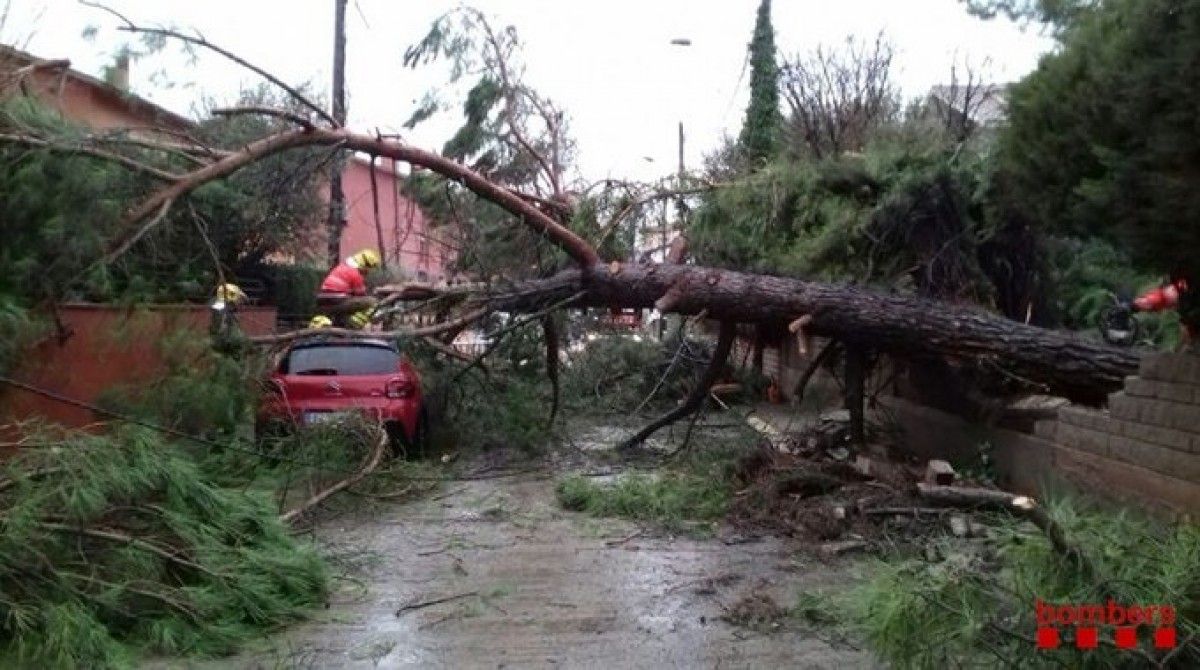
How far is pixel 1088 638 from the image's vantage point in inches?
154

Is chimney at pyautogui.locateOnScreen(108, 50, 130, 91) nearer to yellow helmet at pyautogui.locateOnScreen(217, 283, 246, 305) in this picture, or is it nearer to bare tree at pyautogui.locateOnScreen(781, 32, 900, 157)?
yellow helmet at pyautogui.locateOnScreen(217, 283, 246, 305)

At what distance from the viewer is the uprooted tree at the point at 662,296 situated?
8.64 metres

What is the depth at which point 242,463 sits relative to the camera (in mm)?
8852

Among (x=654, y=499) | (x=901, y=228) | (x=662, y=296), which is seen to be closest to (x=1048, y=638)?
(x=654, y=499)

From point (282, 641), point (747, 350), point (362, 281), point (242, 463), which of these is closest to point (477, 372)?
point (362, 281)

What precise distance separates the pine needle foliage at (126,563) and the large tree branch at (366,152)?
2.12 metres

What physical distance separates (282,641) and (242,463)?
3.34m

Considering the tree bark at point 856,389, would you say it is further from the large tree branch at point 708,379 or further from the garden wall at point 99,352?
the garden wall at point 99,352

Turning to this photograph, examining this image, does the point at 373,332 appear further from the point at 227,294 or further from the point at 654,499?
the point at 654,499

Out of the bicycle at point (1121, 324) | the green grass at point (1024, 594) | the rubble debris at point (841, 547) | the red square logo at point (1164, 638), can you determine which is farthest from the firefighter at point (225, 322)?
the bicycle at point (1121, 324)

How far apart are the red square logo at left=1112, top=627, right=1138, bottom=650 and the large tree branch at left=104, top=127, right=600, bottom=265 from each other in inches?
256

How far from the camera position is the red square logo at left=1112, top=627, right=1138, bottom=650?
3.89 meters

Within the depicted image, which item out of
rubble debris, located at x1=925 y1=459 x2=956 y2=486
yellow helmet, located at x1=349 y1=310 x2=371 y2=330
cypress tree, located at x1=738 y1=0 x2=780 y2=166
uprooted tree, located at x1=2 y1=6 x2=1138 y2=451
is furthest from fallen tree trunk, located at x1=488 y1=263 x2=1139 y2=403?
cypress tree, located at x1=738 y1=0 x2=780 y2=166

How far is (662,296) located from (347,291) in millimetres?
4255
